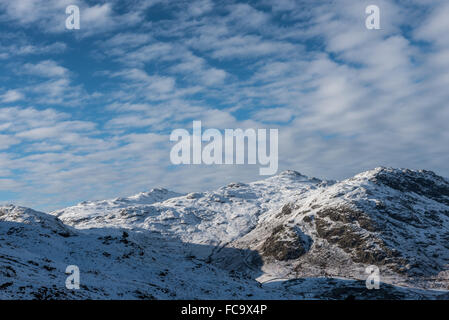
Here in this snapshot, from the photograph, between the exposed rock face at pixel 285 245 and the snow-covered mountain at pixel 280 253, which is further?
the exposed rock face at pixel 285 245

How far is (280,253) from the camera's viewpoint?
13662cm

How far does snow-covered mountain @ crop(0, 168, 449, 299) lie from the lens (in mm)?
41875

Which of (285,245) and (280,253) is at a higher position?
(285,245)

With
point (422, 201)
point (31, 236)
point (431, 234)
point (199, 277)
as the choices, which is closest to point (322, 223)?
point (431, 234)

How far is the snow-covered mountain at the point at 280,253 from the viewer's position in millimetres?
41875

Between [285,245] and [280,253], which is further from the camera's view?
[285,245]

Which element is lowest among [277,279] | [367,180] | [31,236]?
[277,279]

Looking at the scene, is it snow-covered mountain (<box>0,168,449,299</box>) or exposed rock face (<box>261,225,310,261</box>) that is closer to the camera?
snow-covered mountain (<box>0,168,449,299</box>)

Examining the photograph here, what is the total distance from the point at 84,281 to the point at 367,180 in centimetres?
16897

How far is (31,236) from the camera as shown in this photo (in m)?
54.8
